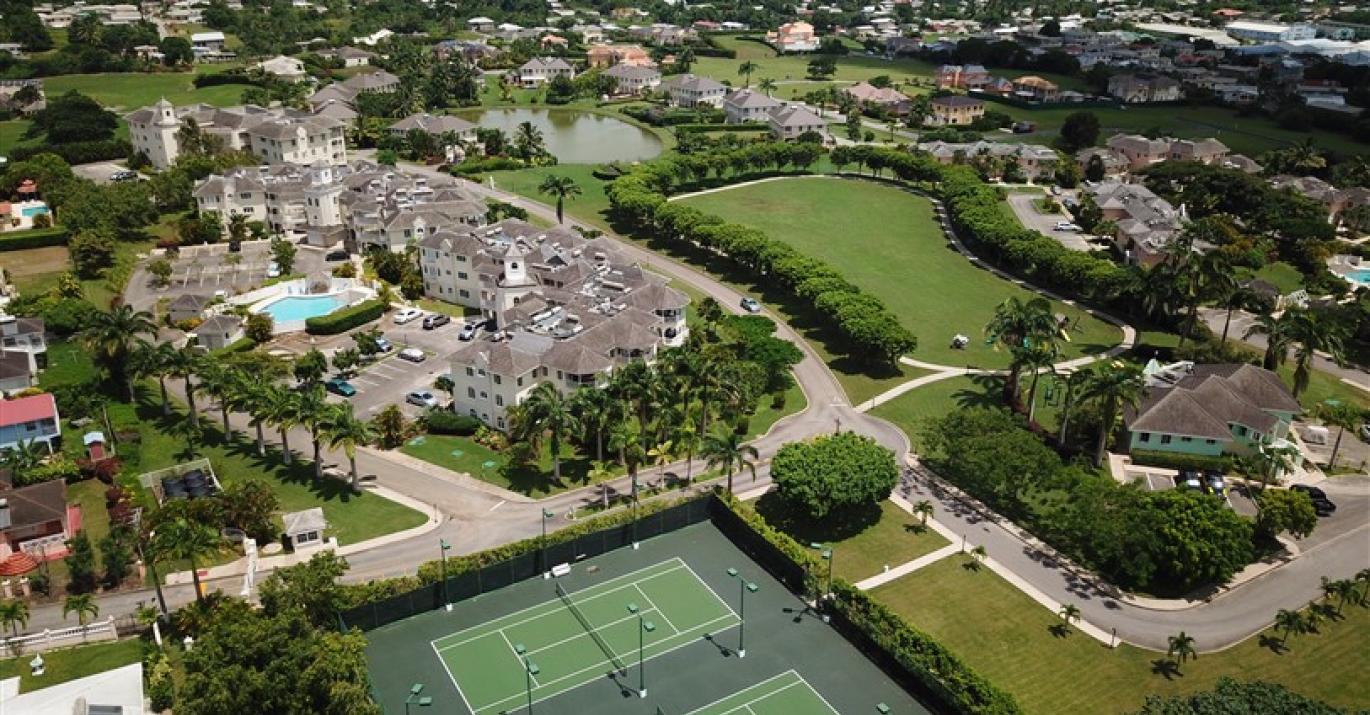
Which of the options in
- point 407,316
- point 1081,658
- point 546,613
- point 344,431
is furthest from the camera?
point 407,316

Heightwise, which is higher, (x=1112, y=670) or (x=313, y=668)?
(x=313, y=668)

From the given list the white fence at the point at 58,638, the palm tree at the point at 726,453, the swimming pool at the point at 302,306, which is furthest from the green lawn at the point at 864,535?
the swimming pool at the point at 302,306

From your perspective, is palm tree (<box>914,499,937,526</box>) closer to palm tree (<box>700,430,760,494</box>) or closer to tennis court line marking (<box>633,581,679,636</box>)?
palm tree (<box>700,430,760,494</box>)

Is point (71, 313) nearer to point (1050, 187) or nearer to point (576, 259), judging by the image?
point (576, 259)

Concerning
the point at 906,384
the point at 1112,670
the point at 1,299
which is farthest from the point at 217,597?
the point at 1,299

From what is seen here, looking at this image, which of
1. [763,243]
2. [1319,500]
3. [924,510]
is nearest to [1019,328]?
[924,510]

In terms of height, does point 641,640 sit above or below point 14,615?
below

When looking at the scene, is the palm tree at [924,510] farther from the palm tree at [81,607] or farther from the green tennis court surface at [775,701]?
the palm tree at [81,607]

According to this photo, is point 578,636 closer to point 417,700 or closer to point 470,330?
point 417,700
